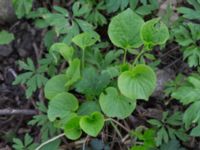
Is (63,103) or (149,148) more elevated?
(63,103)

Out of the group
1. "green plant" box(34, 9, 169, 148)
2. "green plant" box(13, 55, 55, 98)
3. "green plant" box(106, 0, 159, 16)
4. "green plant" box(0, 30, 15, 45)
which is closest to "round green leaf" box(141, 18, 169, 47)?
"green plant" box(34, 9, 169, 148)

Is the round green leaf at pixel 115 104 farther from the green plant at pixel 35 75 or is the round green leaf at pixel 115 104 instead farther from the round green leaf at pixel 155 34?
the green plant at pixel 35 75

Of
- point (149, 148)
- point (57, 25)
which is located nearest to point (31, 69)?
A: point (57, 25)

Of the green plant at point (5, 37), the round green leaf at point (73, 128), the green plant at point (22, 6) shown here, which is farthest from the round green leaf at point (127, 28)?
the green plant at point (5, 37)

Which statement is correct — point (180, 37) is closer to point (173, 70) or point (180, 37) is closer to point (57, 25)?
point (173, 70)

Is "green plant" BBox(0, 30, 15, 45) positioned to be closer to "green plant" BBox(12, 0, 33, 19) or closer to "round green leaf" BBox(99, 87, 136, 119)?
"green plant" BBox(12, 0, 33, 19)

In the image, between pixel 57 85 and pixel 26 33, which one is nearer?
pixel 57 85

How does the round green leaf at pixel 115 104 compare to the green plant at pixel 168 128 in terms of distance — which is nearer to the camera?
the round green leaf at pixel 115 104
